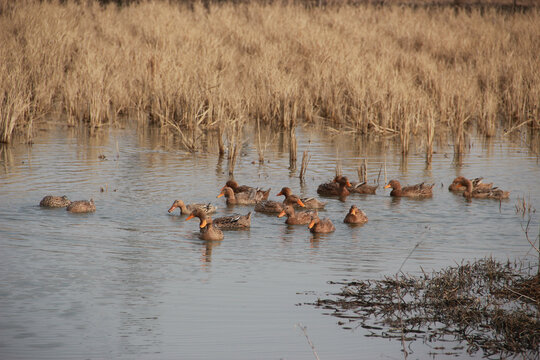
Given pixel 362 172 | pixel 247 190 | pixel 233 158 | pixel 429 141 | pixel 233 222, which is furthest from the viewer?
pixel 429 141

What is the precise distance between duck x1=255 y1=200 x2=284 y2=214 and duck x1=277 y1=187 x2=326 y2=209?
0.93 feet

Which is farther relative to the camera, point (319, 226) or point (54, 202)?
point (54, 202)

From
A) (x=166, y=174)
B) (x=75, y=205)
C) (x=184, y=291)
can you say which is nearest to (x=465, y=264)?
(x=184, y=291)

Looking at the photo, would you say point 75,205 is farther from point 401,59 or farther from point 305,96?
point 401,59

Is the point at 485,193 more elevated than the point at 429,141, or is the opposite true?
the point at 429,141

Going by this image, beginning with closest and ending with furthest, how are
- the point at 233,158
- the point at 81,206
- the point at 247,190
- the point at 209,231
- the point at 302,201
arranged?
1. the point at 209,231
2. the point at 81,206
3. the point at 302,201
4. the point at 247,190
5. the point at 233,158

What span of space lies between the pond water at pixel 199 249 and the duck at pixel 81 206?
13 centimetres

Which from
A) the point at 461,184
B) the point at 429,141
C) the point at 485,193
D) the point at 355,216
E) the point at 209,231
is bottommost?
the point at 209,231

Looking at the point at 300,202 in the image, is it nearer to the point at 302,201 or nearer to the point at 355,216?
the point at 302,201

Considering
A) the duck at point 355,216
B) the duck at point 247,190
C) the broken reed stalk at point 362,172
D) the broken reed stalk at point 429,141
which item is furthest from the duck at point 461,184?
the duck at point 247,190

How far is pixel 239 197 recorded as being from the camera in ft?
43.1

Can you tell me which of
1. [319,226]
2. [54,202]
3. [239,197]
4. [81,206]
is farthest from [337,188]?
[54,202]

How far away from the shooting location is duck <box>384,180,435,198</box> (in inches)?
532

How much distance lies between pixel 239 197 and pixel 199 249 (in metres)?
3.05
